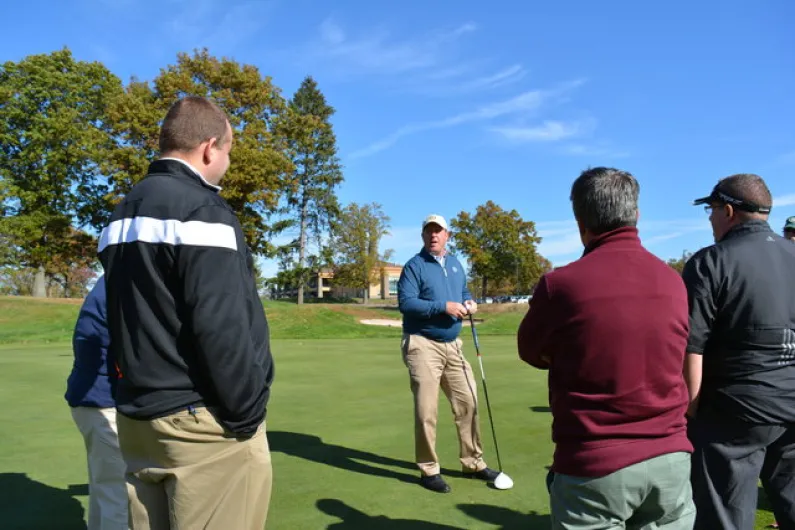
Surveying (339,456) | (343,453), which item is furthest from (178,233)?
(343,453)

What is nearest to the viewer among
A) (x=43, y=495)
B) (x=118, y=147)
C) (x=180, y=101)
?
(x=180, y=101)

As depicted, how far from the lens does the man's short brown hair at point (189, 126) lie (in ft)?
8.01

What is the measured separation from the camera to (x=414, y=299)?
17.7 feet

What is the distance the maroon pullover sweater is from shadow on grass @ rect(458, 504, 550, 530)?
7.02 ft

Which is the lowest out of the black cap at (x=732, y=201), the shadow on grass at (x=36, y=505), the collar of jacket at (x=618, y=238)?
the shadow on grass at (x=36, y=505)

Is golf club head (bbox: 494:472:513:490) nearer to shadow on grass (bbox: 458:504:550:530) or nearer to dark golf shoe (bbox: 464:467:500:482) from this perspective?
dark golf shoe (bbox: 464:467:500:482)

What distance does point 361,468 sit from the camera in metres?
5.59

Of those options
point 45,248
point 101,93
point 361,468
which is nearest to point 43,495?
point 361,468

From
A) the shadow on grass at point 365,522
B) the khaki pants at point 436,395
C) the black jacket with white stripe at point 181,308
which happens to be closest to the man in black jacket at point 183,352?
the black jacket with white stripe at point 181,308

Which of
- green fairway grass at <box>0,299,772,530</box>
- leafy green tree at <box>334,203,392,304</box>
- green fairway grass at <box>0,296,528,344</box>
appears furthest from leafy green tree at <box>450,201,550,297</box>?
green fairway grass at <box>0,299,772,530</box>

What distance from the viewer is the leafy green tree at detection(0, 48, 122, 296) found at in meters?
36.2

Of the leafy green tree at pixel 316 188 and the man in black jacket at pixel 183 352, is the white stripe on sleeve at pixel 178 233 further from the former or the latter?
the leafy green tree at pixel 316 188

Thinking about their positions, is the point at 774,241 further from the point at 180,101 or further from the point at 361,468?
the point at 361,468

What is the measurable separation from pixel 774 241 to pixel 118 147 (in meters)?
36.9
